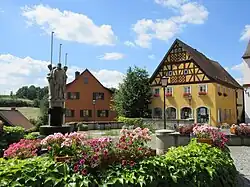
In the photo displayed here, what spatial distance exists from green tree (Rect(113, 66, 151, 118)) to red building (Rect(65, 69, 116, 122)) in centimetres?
660

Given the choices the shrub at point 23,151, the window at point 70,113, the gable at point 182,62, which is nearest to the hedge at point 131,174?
the shrub at point 23,151

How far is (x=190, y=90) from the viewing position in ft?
114

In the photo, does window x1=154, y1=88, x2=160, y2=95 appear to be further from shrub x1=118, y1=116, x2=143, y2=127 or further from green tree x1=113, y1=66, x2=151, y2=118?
shrub x1=118, y1=116, x2=143, y2=127

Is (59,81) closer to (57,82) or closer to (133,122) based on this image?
(57,82)

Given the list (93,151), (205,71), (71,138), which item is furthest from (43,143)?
(205,71)

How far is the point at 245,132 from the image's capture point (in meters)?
15.1

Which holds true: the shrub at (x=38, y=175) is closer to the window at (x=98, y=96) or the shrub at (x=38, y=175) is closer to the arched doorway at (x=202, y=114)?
the arched doorway at (x=202, y=114)

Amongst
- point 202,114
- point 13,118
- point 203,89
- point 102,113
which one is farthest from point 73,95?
point 203,89

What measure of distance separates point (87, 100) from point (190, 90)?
56.5 ft

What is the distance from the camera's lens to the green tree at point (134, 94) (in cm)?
3700

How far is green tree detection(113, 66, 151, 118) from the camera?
121ft

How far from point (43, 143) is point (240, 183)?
4833 mm

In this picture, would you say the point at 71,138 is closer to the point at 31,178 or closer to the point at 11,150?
the point at 31,178

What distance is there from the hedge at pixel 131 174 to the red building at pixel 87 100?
3781cm
